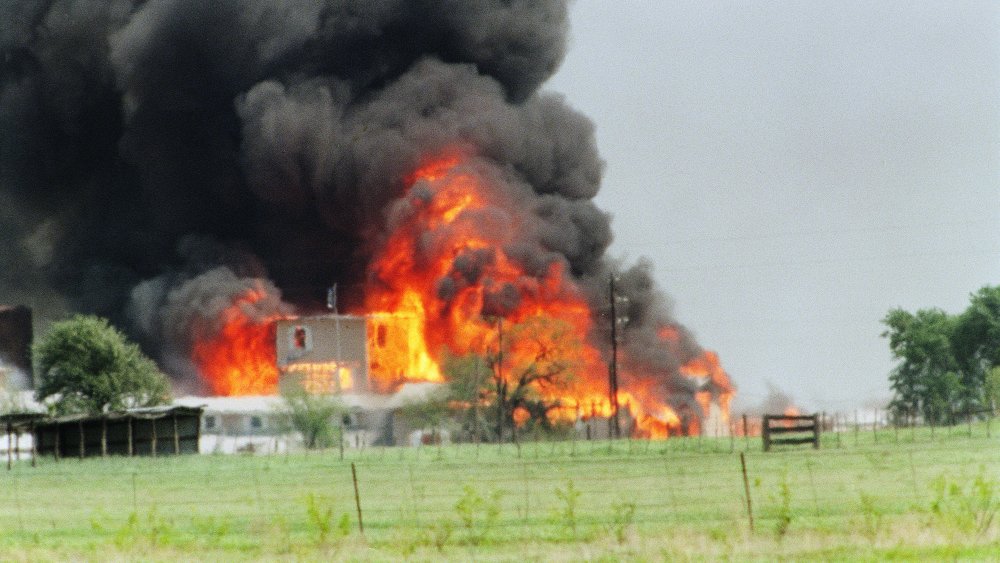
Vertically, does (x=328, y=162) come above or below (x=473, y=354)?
above

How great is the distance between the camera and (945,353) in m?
89.1

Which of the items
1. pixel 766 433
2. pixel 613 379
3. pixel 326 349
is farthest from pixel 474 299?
pixel 766 433

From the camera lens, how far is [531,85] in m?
98.0

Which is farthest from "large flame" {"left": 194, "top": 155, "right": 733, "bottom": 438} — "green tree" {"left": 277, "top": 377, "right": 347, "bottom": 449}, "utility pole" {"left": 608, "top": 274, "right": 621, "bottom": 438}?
"green tree" {"left": 277, "top": 377, "right": 347, "bottom": 449}

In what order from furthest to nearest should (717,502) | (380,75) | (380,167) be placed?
1. (380,75)
2. (380,167)
3. (717,502)

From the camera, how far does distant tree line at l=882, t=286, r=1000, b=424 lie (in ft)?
284

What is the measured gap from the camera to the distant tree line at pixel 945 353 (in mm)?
86619

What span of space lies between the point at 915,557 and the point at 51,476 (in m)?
33.8

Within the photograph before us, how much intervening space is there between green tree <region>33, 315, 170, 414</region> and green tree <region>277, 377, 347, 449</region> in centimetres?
699

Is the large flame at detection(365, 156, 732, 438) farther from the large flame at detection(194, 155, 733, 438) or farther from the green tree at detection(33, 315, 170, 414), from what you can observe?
the green tree at detection(33, 315, 170, 414)

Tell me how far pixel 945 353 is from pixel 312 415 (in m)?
35.5

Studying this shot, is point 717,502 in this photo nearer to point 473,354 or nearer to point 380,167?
point 473,354

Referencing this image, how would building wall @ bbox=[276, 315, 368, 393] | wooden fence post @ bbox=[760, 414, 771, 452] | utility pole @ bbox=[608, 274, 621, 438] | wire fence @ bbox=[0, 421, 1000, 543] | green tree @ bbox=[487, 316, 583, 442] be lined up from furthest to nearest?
1. building wall @ bbox=[276, 315, 368, 393]
2. green tree @ bbox=[487, 316, 583, 442]
3. utility pole @ bbox=[608, 274, 621, 438]
4. wooden fence post @ bbox=[760, 414, 771, 452]
5. wire fence @ bbox=[0, 421, 1000, 543]

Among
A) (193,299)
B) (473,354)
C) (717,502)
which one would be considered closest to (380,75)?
(193,299)
